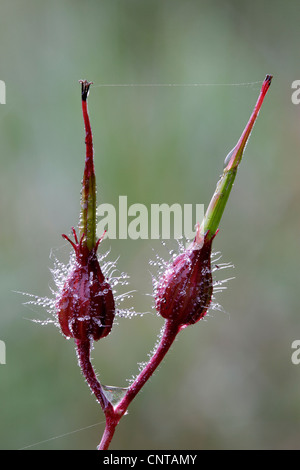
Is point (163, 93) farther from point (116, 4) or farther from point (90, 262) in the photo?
point (90, 262)

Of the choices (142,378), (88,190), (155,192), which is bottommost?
(142,378)

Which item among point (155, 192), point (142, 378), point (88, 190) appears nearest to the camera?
point (88, 190)

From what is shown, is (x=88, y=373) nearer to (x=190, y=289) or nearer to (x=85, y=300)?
(x=85, y=300)

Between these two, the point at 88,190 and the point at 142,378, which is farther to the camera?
the point at 142,378

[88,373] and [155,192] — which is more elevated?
[155,192]

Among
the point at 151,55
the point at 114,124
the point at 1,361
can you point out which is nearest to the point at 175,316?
the point at 1,361

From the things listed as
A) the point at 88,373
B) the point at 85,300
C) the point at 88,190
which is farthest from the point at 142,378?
the point at 88,190

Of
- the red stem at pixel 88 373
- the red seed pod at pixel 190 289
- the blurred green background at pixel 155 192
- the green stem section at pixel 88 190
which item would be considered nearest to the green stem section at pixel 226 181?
the red seed pod at pixel 190 289

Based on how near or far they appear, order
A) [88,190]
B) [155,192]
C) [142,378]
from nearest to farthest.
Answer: [88,190] < [142,378] < [155,192]
